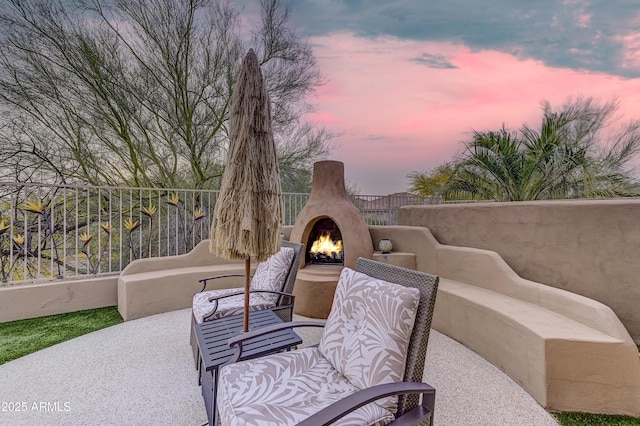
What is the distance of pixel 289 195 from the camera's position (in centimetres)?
661

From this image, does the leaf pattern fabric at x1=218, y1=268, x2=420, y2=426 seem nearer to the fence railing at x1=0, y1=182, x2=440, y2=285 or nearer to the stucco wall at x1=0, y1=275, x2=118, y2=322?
the fence railing at x1=0, y1=182, x2=440, y2=285

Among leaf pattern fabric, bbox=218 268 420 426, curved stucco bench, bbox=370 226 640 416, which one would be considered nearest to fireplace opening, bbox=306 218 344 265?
curved stucco bench, bbox=370 226 640 416

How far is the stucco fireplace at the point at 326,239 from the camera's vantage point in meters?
4.03

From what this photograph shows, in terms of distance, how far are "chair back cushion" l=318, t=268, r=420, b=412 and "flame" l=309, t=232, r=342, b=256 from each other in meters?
2.86

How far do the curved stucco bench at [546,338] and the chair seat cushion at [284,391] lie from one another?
1701 mm

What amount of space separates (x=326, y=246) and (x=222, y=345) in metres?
2.82

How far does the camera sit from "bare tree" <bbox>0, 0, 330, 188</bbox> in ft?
17.7

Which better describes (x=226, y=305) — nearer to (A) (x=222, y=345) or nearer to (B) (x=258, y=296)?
(B) (x=258, y=296)

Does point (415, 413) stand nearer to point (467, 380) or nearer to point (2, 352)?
point (467, 380)

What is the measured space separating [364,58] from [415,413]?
21.7 ft

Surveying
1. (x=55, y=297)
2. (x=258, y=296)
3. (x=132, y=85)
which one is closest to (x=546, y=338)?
(x=258, y=296)

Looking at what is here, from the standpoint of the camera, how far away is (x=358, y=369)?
151 centimetres

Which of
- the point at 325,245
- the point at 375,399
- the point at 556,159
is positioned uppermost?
the point at 556,159

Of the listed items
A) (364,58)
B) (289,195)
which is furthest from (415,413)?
(364,58)
